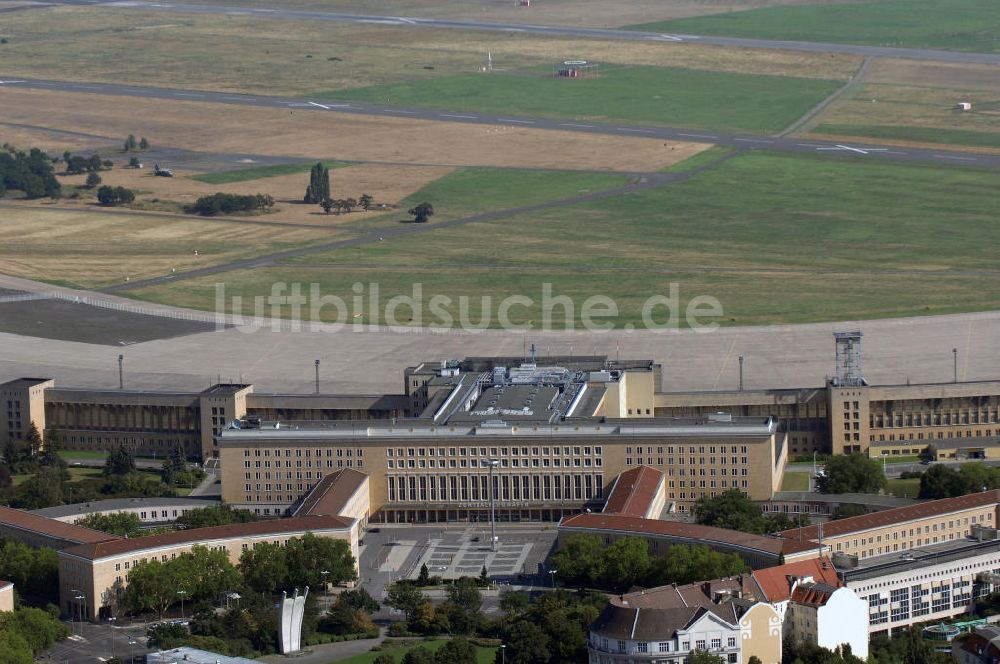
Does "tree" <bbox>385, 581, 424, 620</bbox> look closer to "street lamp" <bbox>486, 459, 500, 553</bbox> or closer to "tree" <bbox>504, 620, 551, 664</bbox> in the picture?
"tree" <bbox>504, 620, 551, 664</bbox>

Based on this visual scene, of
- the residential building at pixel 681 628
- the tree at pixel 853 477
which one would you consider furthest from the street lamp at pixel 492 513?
the residential building at pixel 681 628

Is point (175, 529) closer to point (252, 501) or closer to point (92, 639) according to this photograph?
point (252, 501)

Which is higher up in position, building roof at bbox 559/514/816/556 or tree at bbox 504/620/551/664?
building roof at bbox 559/514/816/556

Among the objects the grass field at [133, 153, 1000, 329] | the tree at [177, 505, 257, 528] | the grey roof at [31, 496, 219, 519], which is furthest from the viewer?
the grass field at [133, 153, 1000, 329]

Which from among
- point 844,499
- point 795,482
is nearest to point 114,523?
point 844,499

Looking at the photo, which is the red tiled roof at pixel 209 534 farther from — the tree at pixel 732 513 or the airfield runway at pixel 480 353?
the airfield runway at pixel 480 353

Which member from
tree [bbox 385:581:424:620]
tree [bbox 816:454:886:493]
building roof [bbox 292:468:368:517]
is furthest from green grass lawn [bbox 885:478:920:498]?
tree [bbox 385:581:424:620]

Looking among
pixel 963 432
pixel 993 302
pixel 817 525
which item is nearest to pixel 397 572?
pixel 817 525
